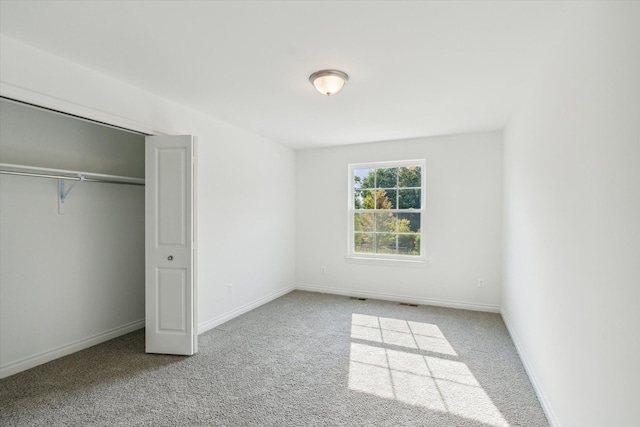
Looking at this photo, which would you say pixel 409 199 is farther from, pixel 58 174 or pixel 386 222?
pixel 58 174

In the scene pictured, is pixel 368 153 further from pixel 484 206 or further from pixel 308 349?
pixel 308 349

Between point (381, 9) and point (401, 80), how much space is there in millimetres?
1009

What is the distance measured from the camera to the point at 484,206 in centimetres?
448

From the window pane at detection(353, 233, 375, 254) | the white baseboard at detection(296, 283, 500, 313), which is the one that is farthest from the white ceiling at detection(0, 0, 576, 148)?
the white baseboard at detection(296, 283, 500, 313)

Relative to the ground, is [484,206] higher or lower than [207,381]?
higher

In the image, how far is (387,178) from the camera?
5.16 meters

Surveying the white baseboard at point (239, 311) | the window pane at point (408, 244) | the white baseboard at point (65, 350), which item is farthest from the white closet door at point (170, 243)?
the window pane at point (408, 244)

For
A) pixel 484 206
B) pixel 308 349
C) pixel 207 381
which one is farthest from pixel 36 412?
pixel 484 206

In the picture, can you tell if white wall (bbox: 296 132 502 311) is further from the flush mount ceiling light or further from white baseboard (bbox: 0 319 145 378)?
white baseboard (bbox: 0 319 145 378)

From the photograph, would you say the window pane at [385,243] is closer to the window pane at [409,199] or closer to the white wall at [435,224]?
the white wall at [435,224]

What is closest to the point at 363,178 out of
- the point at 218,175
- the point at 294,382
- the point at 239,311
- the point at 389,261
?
the point at 389,261

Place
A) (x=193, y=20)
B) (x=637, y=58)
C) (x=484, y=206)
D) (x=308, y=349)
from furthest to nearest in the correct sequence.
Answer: (x=484, y=206) → (x=308, y=349) → (x=193, y=20) → (x=637, y=58)

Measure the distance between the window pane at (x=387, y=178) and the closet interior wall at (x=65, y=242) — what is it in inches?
133

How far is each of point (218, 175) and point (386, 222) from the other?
8.71 feet
